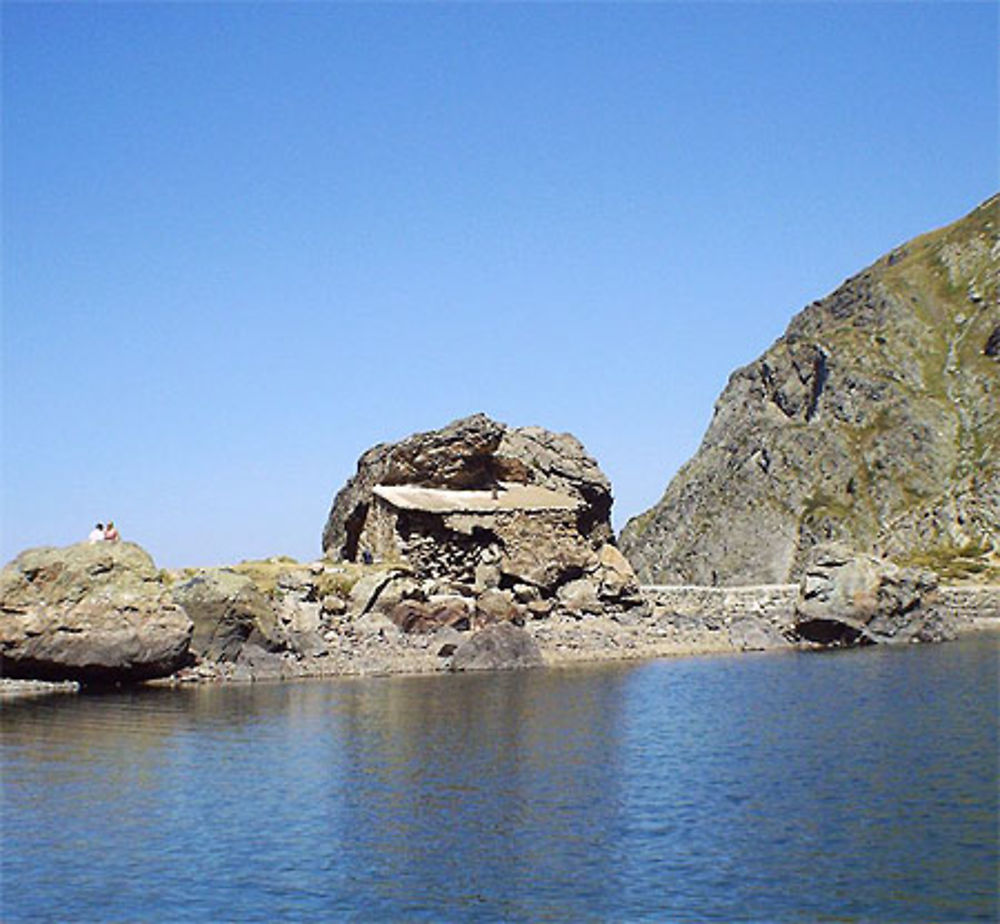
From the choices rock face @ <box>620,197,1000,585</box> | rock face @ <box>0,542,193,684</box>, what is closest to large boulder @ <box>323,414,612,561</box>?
rock face @ <box>0,542,193,684</box>

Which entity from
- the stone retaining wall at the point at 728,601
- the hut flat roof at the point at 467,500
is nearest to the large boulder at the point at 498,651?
the hut flat roof at the point at 467,500

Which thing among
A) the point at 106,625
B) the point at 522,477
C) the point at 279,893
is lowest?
the point at 279,893

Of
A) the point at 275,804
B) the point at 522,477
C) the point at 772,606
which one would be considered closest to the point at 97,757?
the point at 275,804

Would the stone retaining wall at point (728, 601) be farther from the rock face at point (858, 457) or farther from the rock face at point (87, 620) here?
the rock face at point (858, 457)

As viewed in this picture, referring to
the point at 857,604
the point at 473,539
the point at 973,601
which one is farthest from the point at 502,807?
the point at 973,601

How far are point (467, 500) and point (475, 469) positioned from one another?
3012 mm

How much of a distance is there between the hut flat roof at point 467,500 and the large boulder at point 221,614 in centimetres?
1394

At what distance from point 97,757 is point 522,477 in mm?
42361

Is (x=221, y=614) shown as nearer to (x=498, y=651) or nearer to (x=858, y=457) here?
(x=498, y=651)

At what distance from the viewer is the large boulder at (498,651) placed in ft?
184

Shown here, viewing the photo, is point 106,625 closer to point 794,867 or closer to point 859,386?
point 794,867

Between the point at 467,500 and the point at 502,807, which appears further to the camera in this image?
the point at 467,500

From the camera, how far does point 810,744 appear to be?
35.4 m

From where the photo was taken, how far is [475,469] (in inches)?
2790
